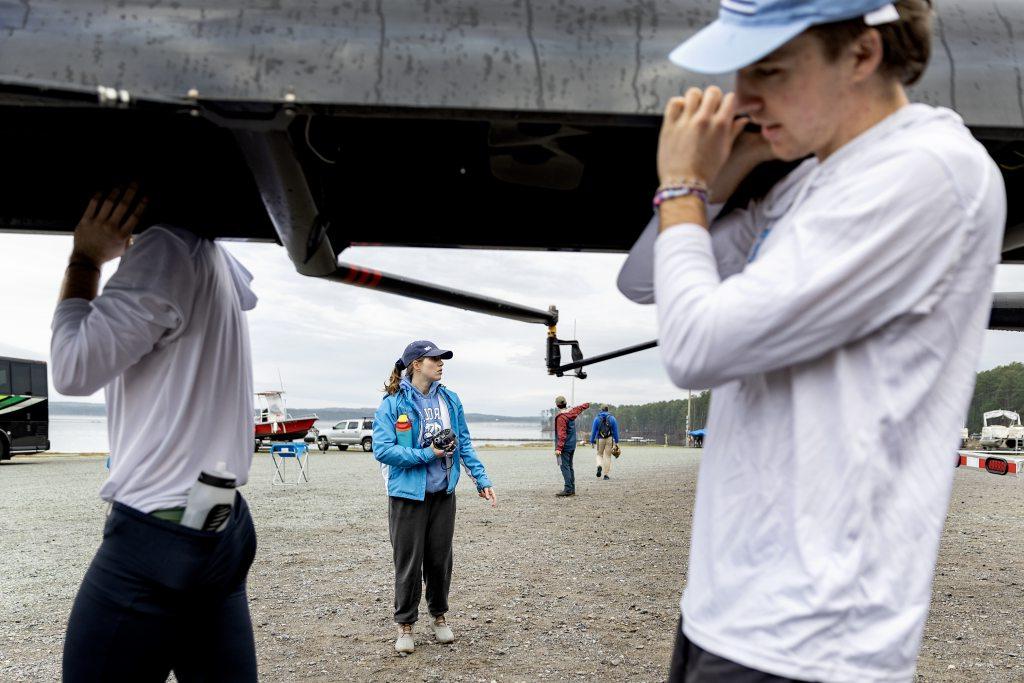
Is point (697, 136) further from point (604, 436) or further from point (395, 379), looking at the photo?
point (604, 436)

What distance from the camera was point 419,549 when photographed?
521 cm

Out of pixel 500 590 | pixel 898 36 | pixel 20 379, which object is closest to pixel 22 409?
pixel 20 379

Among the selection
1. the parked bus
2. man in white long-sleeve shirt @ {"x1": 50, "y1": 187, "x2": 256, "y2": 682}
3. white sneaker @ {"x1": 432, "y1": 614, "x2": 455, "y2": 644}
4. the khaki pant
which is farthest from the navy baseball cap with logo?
the parked bus

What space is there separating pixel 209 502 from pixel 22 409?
2701cm

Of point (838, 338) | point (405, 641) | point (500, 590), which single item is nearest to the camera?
point (838, 338)

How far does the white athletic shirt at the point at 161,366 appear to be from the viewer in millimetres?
1700

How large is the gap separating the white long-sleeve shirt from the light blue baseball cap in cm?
15

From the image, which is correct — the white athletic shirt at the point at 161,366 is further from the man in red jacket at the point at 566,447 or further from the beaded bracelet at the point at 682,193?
the man in red jacket at the point at 566,447

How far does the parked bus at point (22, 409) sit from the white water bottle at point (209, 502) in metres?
25.9

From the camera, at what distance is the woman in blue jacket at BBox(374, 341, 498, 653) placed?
17.1 feet

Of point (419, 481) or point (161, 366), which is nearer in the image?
point (161, 366)

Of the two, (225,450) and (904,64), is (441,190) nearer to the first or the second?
(225,450)

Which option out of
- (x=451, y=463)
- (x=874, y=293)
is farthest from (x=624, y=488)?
(x=874, y=293)

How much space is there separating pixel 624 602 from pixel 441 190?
5.12m
